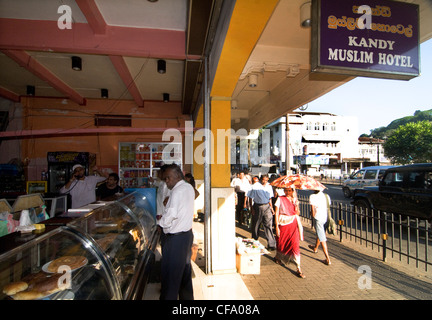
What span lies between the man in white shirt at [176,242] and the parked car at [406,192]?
23.3ft

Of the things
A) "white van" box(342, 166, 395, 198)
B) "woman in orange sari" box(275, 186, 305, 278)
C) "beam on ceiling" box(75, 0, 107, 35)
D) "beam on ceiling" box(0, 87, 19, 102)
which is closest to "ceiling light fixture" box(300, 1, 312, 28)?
"woman in orange sari" box(275, 186, 305, 278)

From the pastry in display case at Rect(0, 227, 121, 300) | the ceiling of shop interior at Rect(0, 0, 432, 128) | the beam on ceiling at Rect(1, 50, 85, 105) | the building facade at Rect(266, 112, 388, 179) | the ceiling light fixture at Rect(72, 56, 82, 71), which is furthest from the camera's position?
the building facade at Rect(266, 112, 388, 179)

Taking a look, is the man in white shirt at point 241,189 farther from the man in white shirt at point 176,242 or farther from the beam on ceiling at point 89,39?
the man in white shirt at point 176,242

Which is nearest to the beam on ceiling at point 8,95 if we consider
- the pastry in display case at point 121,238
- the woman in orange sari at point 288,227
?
the pastry in display case at point 121,238

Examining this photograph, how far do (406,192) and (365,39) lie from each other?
6.45 m

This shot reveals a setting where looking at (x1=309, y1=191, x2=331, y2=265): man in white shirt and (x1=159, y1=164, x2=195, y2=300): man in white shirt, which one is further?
(x1=309, y1=191, x2=331, y2=265): man in white shirt

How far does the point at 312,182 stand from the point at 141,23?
484cm

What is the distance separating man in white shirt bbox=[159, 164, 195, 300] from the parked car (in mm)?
7101

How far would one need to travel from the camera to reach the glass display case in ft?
5.48

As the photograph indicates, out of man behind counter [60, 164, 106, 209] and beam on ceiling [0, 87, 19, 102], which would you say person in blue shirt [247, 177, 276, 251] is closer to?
Result: man behind counter [60, 164, 106, 209]

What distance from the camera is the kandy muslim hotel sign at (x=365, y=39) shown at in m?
2.71

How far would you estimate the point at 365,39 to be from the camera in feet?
9.12

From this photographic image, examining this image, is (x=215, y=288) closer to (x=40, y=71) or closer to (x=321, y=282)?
(x=321, y=282)

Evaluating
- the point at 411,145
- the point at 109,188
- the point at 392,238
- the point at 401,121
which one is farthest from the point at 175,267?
the point at 401,121
